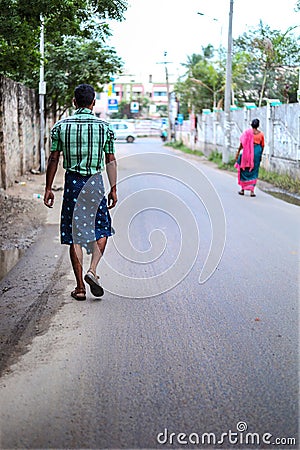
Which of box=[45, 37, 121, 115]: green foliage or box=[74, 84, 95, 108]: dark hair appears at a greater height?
box=[45, 37, 121, 115]: green foliage

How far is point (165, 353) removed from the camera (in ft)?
14.9

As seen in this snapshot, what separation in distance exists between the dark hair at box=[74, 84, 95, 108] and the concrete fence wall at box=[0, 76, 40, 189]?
8497mm

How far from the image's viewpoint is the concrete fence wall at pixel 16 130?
14141mm

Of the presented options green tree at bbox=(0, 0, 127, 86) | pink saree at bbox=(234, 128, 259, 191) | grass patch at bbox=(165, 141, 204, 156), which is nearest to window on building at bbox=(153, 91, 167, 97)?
grass patch at bbox=(165, 141, 204, 156)

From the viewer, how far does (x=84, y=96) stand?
5719 millimetres

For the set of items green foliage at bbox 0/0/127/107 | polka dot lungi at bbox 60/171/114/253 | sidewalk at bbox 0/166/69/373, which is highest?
green foliage at bbox 0/0/127/107

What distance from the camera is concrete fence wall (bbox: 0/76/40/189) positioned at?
46.4 ft

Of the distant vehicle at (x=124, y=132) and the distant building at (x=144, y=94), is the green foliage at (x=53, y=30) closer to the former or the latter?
the distant vehicle at (x=124, y=132)

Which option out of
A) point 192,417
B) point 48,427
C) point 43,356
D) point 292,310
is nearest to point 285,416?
point 192,417

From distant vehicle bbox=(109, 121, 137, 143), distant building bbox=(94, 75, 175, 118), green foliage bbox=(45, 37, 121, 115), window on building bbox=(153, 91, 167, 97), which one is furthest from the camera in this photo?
window on building bbox=(153, 91, 167, 97)

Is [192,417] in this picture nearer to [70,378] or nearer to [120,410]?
[120,410]

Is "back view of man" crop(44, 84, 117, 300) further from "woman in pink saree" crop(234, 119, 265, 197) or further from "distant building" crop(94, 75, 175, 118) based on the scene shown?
"distant building" crop(94, 75, 175, 118)

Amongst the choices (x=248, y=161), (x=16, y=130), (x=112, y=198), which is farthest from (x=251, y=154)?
(x=112, y=198)

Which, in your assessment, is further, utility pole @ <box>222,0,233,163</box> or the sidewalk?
utility pole @ <box>222,0,233,163</box>
